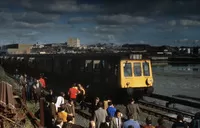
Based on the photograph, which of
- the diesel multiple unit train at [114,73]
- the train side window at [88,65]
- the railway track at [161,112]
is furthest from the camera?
the train side window at [88,65]

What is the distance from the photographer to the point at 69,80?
2605 cm

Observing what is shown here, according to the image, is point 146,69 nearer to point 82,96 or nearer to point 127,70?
point 127,70

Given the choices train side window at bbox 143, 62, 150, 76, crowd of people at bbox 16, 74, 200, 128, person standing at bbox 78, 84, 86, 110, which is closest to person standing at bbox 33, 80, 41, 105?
crowd of people at bbox 16, 74, 200, 128

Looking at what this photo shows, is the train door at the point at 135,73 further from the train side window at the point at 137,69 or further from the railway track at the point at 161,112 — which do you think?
the railway track at the point at 161,112

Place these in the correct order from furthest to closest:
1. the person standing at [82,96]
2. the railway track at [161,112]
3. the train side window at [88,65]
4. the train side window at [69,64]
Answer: the train side window at [69,64]
the train side window at [88,65]
the person standing at [82,96]
the railway track at [161,112]

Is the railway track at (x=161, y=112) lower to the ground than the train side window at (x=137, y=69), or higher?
lower

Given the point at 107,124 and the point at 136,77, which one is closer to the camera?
the point at 107,124

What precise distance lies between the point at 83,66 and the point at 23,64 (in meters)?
21.1

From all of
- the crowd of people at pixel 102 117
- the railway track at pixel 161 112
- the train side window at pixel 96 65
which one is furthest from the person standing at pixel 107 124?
the train side window at pixel 96 65

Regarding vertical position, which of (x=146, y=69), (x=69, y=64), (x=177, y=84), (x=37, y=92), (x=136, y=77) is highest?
(x=69, y=64)

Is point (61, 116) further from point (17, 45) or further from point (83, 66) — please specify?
point (17, 45)

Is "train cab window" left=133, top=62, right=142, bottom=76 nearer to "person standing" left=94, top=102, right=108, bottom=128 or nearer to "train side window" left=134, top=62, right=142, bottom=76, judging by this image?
"train side window" left=134, top=62, right=142, bottom=76

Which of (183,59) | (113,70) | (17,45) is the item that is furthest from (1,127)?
(183,59)

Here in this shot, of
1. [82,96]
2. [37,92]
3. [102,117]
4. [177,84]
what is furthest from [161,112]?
[177,84]
